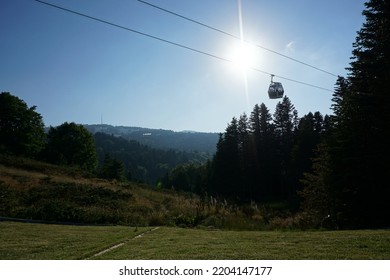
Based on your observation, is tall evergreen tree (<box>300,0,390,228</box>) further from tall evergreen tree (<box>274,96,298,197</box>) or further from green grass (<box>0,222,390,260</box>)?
tall evergreen tree (<box>274,96,298,197</box>)

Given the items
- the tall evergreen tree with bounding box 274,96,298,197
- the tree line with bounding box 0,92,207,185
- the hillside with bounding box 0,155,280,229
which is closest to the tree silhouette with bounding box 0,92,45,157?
the tree line with bounding box 0,92,207,185

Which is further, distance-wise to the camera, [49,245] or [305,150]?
[305,150]

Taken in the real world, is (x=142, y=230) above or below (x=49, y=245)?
below

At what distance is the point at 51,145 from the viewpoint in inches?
2422

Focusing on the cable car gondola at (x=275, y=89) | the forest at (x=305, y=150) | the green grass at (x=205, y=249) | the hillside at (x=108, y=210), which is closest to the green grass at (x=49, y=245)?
the green grass at (x=205, y=249)

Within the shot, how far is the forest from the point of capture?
1720 centimetres

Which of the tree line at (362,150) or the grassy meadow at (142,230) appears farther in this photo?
the tree line at (362,150)

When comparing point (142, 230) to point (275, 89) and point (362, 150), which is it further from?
point (362, 150)

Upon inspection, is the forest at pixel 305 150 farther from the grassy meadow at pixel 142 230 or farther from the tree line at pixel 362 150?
the grassy meadow at pixel 142 230

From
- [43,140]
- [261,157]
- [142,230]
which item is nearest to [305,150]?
[261,157]

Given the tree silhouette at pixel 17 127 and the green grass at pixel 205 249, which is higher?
the tree silhouette at pixel 17 127

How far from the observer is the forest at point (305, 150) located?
677 inches

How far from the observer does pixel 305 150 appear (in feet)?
167

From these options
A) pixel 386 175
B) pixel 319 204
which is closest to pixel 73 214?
pixel 319 204
